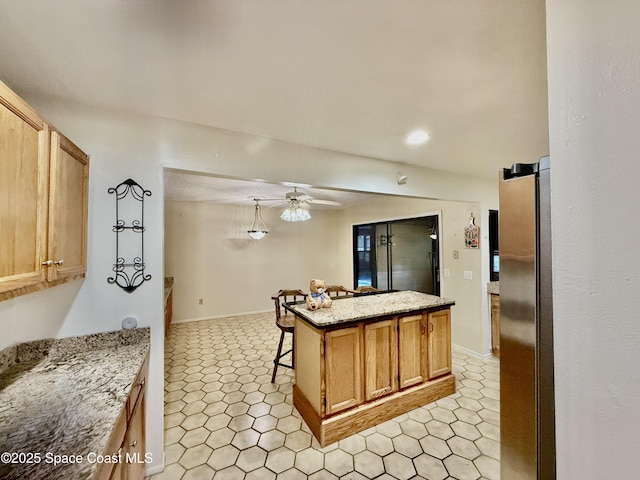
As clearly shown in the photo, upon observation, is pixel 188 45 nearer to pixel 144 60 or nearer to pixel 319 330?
pixel 144 60

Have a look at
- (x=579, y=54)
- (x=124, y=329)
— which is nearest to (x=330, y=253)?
(x=124, y=329)

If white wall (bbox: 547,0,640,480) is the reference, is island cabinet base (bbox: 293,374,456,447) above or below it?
below

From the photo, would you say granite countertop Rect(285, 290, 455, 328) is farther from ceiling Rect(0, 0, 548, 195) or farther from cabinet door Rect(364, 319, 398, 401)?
ceiling Rect(0, 0, 548, 195)

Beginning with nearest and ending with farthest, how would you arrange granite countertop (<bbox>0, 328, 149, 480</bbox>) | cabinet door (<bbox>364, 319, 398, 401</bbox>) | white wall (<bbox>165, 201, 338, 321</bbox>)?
granite countertop (<bbox>0, 328, 149, 480</bbox>) < cabinet door (<bbox>364, 319, 398, 401</bbox>) < white wall (<bbox>165, 201, 338, 321</bbox>)

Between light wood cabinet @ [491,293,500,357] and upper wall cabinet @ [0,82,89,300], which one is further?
light wood cabinet @ [491,293,500,357]

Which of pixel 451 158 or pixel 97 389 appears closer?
pixel 97 389

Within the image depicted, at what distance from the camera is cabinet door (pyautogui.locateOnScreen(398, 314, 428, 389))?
7.97 ft

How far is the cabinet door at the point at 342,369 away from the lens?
2.09 meters

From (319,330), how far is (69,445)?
1.46 m

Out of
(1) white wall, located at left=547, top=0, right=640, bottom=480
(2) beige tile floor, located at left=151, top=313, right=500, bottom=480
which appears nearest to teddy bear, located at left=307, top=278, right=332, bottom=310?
(2) beige tile floor, located at left=151, top=313, right=500, bottom=480

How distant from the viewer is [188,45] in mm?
1180

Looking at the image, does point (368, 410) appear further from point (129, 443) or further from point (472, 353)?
point (472, 353)

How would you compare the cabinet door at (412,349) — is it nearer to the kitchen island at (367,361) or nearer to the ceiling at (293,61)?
the kitchen island at (367,361)

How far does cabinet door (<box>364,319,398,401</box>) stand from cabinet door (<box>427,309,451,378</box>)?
0.43 meters
